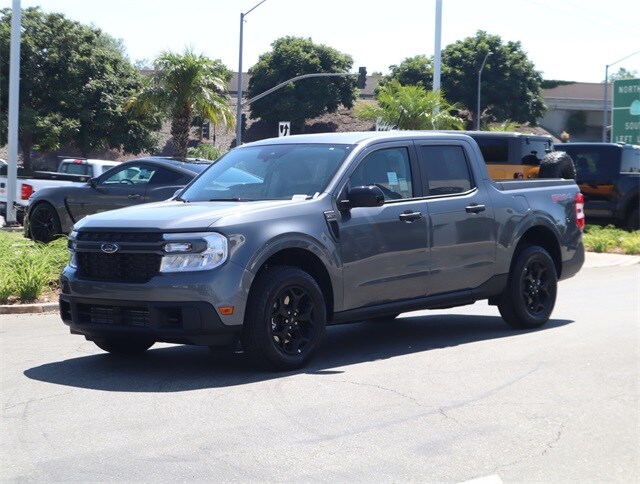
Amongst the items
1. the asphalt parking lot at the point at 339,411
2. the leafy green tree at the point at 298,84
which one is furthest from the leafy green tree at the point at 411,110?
the leafy green tree at the point at 298,84

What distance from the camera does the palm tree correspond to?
36.4m

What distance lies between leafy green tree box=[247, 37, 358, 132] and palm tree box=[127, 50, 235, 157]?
4148cm

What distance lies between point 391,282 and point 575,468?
3.41 metres

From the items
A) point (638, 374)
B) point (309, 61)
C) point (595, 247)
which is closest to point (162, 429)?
point (638, 374)

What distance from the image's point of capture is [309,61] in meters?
81.6

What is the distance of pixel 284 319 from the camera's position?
8289 mm

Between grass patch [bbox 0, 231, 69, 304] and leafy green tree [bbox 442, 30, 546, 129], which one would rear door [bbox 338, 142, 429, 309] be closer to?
grass patch [bbox 0, 231, 69, 304]

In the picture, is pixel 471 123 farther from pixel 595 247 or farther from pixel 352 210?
pixel 352 210

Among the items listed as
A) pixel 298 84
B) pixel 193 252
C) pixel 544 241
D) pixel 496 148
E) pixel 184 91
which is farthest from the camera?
pixel 298 84

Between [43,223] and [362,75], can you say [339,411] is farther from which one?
[362,75]

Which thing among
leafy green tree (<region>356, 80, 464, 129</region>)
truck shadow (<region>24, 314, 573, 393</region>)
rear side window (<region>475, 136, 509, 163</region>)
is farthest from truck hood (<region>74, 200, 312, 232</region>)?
leafy green tree (<region>356, 80, 464, 129</region>)

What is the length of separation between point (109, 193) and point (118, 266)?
9733 millimetres

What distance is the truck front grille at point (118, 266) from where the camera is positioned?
7969mm

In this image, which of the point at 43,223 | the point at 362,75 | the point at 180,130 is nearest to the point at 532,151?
the point at 43,223
